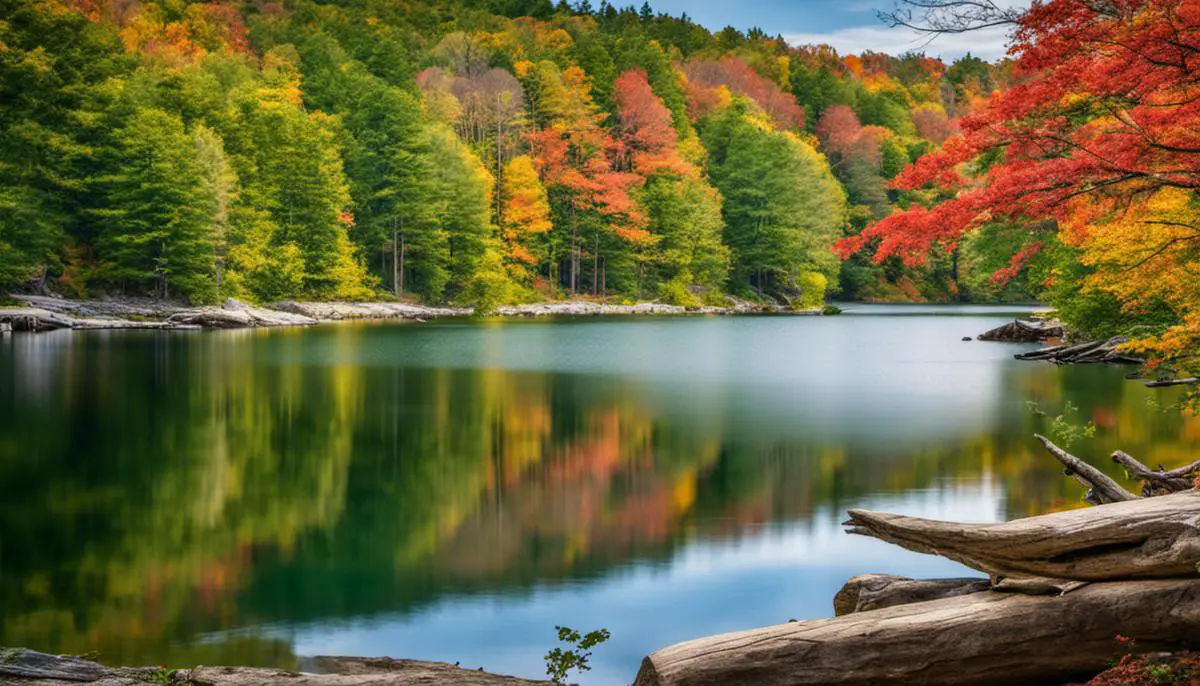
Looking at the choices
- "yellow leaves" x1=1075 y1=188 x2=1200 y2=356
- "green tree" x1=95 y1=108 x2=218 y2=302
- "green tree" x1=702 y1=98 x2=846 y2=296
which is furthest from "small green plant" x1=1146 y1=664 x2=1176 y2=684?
"green tree" x1=702 y1=98 x2=846 y2=296

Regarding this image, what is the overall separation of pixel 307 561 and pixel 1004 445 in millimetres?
10863

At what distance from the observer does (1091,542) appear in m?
5.03

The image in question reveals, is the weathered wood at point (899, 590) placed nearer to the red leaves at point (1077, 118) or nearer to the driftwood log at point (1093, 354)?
the red leaves at point (1077, 118)

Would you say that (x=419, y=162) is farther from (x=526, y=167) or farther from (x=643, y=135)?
(x=643, y=135)

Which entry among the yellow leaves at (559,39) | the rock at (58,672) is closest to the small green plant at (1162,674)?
the rock at (58,672)

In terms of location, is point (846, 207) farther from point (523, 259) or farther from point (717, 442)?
point (717, 442)

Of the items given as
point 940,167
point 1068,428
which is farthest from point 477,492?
point 1068,428

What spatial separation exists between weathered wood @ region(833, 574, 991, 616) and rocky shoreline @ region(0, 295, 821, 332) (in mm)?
39070

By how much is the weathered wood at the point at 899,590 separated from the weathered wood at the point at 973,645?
0.50 meters

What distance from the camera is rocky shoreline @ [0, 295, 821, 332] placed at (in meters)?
40.0

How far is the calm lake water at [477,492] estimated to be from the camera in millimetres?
7973

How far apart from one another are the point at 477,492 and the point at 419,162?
4748cm

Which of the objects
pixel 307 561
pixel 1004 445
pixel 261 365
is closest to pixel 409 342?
pixel 261 365

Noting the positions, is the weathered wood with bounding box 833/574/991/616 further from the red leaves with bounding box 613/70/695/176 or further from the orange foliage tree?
the red leaves with bounding box 613/70/695/176
